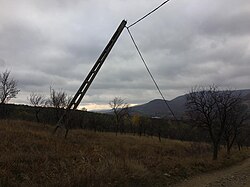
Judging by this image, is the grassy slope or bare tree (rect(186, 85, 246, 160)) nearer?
the grassy slope

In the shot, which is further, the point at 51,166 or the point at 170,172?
the point at 170,172

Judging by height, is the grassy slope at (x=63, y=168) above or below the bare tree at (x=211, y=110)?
below

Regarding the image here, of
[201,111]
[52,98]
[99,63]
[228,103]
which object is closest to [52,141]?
[99,63]

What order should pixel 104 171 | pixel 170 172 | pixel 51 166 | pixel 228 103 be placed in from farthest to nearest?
pixel 228 103
pixel 170 172
pixel 51 166
pixel 104 171

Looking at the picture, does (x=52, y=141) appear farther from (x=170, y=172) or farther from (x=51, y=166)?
(x=170, y=172)

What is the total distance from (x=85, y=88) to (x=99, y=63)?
1600 millimetres

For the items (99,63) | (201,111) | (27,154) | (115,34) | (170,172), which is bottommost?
(170,172)

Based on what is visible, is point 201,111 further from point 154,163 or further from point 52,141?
point 52,141

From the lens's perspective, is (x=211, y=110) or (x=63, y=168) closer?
(x=63, y=168)

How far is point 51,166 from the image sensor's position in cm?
1136

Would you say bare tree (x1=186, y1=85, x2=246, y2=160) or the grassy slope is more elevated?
bare tree (x1=186, y1=85, x2=246, y2=160)

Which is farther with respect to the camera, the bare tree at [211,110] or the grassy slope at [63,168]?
the bare tree at [211,110]

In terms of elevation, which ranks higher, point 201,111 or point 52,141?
point 201,111

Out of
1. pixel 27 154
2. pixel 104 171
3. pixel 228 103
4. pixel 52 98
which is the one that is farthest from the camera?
pixel 52 98
